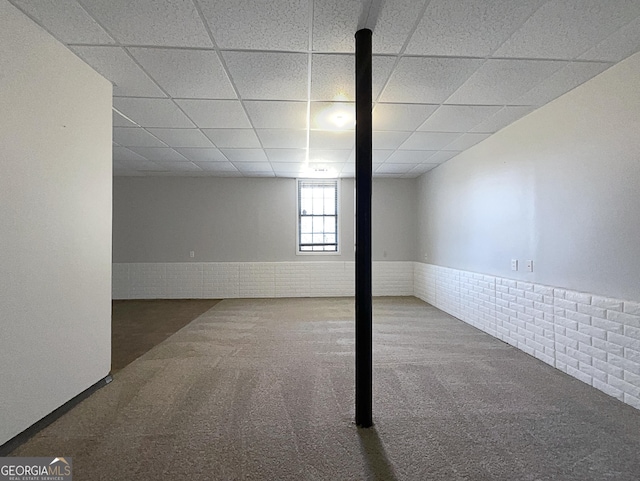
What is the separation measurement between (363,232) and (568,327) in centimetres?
228

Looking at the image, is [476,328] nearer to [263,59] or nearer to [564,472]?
[564,472]

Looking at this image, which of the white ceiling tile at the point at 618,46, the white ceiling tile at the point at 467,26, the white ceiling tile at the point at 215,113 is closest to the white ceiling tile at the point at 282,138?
the white ceiling tile at the point at 215,113

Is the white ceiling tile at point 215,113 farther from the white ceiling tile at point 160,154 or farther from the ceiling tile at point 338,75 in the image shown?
the white ceiling tile at point 160,154

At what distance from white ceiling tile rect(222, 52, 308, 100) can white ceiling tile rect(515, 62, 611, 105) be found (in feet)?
6.73

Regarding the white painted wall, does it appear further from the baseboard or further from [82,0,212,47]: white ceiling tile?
the baseboard

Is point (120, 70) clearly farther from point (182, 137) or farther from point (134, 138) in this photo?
point (134, 138)

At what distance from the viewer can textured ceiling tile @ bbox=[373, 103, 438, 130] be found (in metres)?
3.92

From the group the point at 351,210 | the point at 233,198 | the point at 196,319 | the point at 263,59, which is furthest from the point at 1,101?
the point at 351,210

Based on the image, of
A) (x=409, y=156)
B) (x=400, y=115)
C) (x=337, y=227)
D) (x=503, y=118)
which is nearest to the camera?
(x=400, y=115)

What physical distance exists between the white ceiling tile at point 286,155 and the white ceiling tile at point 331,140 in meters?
0.40

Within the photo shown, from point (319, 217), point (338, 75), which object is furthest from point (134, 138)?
point (319, 217)

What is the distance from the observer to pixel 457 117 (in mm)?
4227

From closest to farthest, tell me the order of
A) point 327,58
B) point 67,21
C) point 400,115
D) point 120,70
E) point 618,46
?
point 67,21, point 618,46, point 327,58, point 120,70, point 400,115

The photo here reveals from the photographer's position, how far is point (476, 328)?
5.21 m
